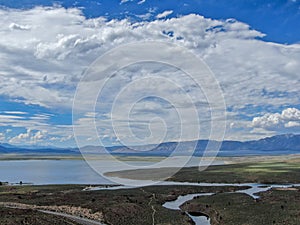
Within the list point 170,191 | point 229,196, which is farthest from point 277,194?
point 170,191

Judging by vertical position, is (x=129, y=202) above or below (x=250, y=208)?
above

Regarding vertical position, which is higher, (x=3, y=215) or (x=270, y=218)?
(x=3, y=215)

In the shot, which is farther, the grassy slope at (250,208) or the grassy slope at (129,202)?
the grassy slope at (129,202)

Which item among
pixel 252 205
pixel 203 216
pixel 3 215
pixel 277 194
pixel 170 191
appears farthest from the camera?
pixel 170 191

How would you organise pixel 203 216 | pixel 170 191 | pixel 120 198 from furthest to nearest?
pixel 170 191, pixel 120 198, pixel 203 216

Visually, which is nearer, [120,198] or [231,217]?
[231,217]

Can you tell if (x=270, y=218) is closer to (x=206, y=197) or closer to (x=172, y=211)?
(x=172, y=211)

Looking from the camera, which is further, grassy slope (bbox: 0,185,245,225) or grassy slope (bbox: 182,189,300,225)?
grassy slope (bbox: 0,185,245,225)

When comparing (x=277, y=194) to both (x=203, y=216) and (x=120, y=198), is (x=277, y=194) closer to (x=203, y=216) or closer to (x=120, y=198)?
(x=203, y=216)

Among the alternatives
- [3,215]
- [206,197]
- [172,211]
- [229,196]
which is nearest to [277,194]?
[229,196]

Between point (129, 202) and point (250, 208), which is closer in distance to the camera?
point (250, 208)
